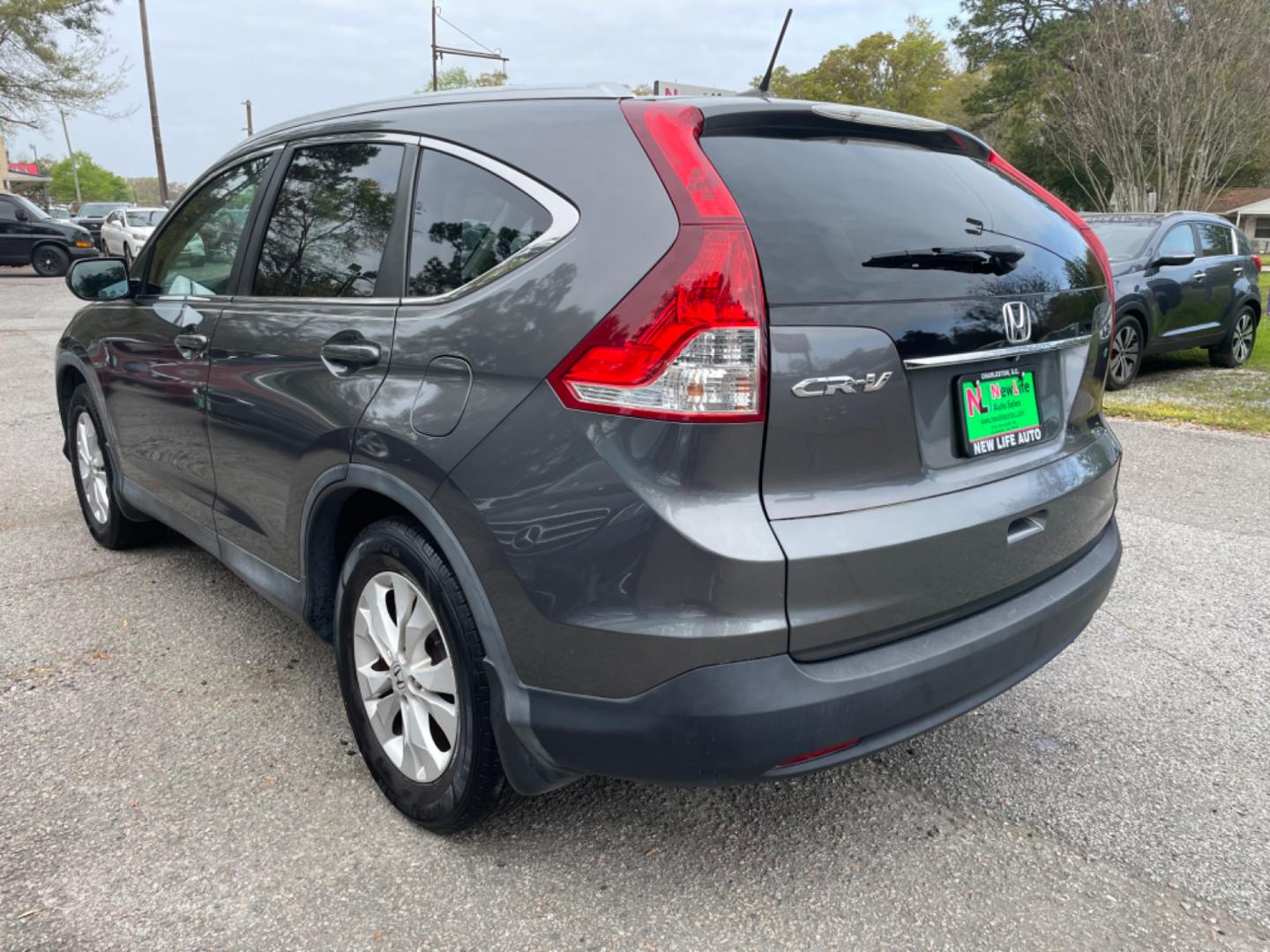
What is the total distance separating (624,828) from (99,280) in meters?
3.07

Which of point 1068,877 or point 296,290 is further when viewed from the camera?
point 296,290

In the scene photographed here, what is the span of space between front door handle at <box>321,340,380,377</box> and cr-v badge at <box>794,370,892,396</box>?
1072 mm

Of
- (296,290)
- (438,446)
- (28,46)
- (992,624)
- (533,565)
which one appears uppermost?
(28,46)

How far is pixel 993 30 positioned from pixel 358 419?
153 ft

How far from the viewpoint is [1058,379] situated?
2.45 m

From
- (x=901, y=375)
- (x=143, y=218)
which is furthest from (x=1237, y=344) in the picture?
(x=143, y=218)

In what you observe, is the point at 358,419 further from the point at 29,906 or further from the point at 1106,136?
the point at 1106,136

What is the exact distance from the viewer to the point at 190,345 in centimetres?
319

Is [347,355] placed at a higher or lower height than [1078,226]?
lower

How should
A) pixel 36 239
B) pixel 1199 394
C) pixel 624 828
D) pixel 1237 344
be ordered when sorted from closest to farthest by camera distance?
1. pixel 624 828
2. pixel 1199 394
3. pixel 1237 344
4. pixel 36 239

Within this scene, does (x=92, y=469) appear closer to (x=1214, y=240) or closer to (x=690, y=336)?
(x=690, y=336)

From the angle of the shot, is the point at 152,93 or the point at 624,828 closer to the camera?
the point at 624,828

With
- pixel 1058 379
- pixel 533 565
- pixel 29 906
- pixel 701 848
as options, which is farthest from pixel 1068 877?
pixel 29 906

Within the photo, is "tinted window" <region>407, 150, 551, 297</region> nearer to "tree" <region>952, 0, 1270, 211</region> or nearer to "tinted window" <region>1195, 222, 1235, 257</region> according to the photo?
"tinted window" <region>1195, 222, 1235, 257</region>
